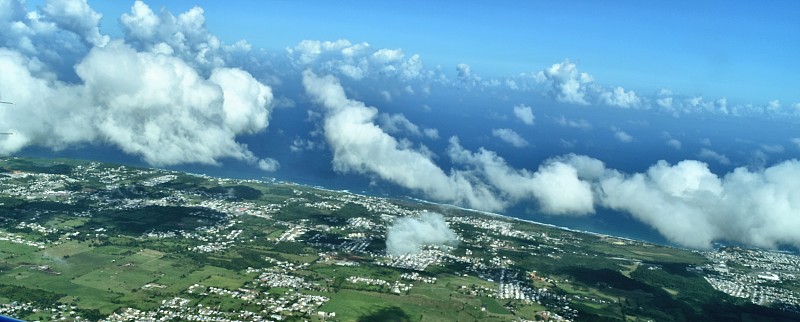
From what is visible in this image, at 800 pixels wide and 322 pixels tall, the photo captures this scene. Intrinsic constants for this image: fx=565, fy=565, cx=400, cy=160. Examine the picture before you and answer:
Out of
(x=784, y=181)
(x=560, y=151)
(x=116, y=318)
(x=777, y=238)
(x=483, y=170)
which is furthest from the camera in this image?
(x=560, y=151)

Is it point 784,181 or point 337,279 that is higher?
point 784,181

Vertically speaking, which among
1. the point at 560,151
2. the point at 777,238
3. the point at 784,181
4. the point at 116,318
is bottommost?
the point at 116,318

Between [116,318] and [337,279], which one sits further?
[337,279]

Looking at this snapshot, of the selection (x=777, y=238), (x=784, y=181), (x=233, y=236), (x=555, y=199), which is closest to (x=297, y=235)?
(x=233, y=236)

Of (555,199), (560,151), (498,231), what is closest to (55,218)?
(498,231)

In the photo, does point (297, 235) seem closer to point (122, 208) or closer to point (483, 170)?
point (122, 208)

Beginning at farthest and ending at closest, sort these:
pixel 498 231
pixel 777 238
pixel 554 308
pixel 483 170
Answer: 1. pixel 483 170
2. pixel 777 238
3. pixel 498 231
4. pixel 554 308
